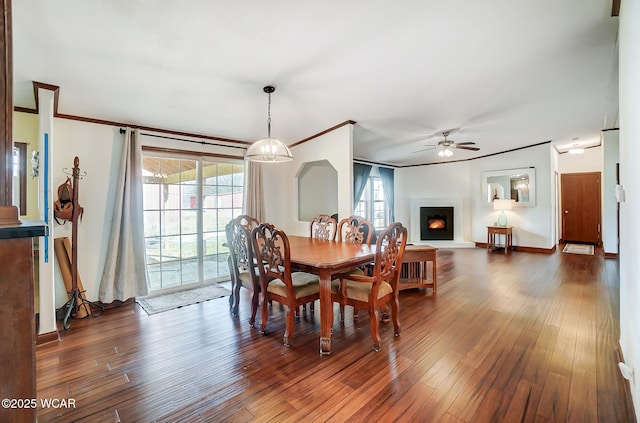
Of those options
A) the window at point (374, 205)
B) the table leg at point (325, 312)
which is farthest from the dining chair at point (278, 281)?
the window at point (374, 205)

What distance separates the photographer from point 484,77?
3.25 metres

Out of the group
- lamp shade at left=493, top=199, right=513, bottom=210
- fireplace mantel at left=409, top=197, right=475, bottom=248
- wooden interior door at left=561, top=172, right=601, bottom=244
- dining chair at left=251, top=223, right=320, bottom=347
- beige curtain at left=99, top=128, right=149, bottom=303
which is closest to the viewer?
dining chair at left=251, top=223, right=320, bottom=347

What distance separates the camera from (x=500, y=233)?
23.0 feet

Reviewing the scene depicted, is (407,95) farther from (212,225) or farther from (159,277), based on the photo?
(159,277)

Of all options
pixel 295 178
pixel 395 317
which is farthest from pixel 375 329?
pixel 295 178

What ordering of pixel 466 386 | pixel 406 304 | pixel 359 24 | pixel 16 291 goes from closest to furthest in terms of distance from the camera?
pixel 16 291 < pixel 466 386 < pixel 359 24 < pixel 406 304

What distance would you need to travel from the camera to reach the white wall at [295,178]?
4375 mm

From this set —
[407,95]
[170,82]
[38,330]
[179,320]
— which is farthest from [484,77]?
[38,330]

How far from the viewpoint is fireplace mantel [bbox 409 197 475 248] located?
7.93 m

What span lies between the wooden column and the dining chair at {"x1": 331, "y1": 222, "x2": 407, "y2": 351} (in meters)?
2.09

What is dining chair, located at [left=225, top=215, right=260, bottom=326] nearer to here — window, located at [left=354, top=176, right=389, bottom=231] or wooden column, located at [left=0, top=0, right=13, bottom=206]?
wooden column, located at [left=0, top=0, right=13, bottom=206]

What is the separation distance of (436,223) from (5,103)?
8409 millimetres

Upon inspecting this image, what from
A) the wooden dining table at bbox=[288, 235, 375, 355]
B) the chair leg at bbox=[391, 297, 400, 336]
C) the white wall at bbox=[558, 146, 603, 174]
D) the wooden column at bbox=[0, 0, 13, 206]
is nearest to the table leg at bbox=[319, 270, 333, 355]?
the wooden dining table at bbox=[288, 235, 375, 355]

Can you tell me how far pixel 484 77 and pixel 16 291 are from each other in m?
4.08
